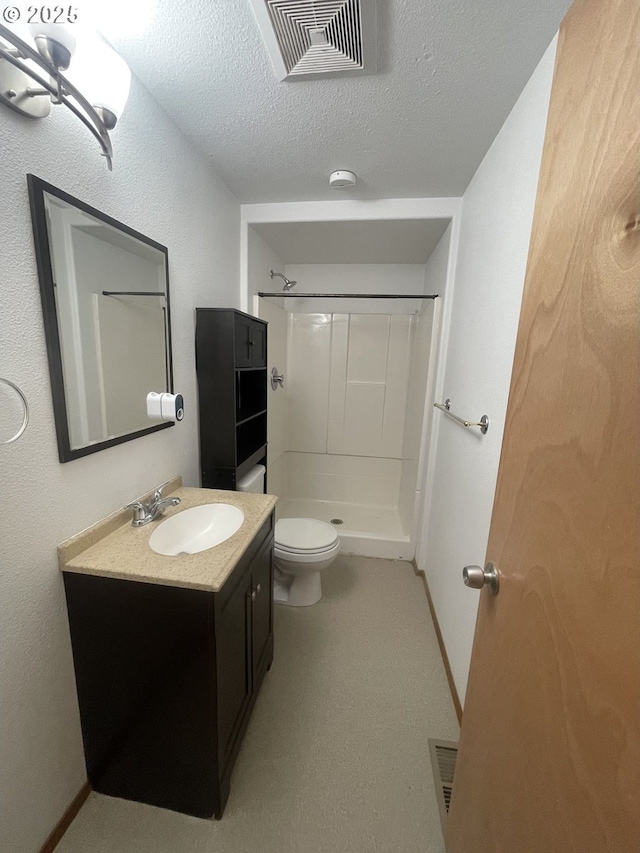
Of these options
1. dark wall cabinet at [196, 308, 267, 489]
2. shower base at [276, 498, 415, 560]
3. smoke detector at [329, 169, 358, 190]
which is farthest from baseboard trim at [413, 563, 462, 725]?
smoke detector at [329, 169, 358, 190]

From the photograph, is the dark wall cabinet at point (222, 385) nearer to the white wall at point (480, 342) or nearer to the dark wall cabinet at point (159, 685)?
the dark wall cabinet at point (159, 685)

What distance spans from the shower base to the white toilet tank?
85 centimetres

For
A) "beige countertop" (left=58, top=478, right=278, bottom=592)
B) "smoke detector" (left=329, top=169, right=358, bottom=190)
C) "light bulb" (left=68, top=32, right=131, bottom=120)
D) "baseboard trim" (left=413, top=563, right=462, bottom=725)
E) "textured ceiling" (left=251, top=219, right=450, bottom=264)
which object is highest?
"smoke detector" (left=329, top=169, right=358, bottom=190)

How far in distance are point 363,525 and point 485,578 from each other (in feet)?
6.98

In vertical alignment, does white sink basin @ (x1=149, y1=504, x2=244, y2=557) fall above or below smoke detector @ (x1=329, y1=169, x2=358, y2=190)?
below

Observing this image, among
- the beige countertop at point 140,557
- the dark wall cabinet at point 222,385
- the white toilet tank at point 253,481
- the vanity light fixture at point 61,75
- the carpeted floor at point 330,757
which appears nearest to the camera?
the vanity light fixture at point 61,75

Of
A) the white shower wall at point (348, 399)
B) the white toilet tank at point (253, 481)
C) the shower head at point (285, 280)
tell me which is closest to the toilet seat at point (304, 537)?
the white toilet tank at point (253, 481)

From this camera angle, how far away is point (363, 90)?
3.83 feet

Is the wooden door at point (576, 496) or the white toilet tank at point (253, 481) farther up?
the wooden door at point (576, 496)

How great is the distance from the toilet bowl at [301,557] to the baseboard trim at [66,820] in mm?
1050

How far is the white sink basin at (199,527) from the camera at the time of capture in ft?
4.17

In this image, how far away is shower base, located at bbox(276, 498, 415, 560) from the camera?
248cm

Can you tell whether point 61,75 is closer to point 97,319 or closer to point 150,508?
point 97,319

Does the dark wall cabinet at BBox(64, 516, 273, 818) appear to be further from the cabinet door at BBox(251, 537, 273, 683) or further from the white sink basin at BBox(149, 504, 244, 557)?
the white sink basin at BBox(149, 504, 244, 557)
